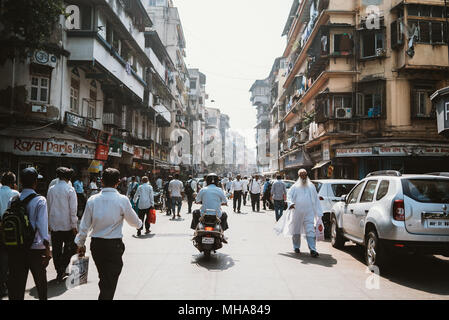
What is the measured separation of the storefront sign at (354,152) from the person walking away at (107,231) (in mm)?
18658

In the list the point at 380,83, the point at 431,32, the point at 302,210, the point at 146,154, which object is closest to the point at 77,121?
the point at 302,210

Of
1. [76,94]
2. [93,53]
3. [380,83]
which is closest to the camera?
[93,53]

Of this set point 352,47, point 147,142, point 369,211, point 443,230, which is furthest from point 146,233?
point 147,142

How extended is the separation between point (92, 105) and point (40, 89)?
4.73 metres

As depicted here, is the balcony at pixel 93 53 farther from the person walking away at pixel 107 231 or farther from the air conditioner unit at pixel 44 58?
the person walking away at pixel 107 231

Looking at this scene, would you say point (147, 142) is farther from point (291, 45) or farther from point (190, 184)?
point (291, 45)

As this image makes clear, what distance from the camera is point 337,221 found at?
30.8 feet

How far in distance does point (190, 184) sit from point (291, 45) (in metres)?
25.9

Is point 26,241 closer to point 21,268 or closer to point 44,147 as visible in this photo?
point 21,268

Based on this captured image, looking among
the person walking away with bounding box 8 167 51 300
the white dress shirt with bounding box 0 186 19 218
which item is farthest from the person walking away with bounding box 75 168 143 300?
the white dress shirt with bounding box 0 186 19 218

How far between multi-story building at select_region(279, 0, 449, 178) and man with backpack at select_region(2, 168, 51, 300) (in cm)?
1924

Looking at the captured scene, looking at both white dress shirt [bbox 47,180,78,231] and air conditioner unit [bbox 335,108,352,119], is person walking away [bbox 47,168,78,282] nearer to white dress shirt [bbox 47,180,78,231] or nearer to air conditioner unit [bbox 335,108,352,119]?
white dress shirt [bbox 47,180,78,231]

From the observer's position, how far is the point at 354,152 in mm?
21266

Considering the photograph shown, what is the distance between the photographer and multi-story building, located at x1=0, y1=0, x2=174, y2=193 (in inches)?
607
